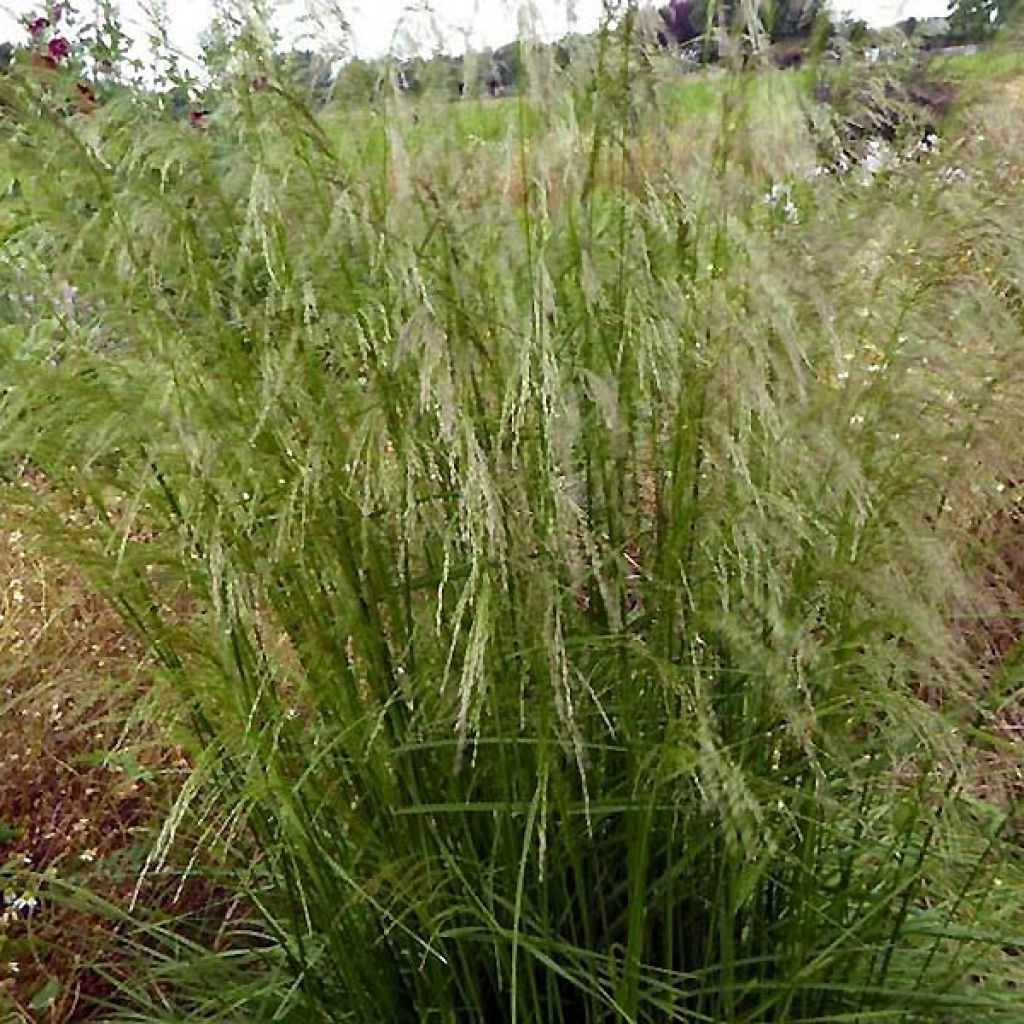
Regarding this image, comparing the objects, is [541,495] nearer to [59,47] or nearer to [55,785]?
[55,785]

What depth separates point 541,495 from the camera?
137 cm

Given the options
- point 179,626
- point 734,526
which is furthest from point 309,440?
point 734,526

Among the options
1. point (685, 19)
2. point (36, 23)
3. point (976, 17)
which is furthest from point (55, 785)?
point (976, 17)

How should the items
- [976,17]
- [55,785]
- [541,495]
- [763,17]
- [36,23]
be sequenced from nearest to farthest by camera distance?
[541,495], [763,17], [976,17], [36,23], [55,785]

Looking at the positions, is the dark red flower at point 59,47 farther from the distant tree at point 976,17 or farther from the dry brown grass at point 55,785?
the distant tree at point 976,17

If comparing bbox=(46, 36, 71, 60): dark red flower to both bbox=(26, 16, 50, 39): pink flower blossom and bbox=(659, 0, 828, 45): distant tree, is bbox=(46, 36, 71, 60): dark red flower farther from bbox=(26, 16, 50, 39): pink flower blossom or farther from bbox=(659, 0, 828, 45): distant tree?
bbox=(659, 0, 828, 45): distant tree

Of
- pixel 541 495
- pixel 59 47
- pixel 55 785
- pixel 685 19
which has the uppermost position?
pixel 685 19

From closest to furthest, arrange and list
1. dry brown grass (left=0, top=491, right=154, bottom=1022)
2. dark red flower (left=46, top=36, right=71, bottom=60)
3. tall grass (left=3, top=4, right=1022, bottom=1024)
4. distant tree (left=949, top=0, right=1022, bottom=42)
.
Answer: tall grass (left=3, top=4, right=1022, bottom=1024) < distant tree (left=949, top=0, right=1022, bottom=42) < dry brown grass (left=0, top=491, right=154, bottom=1022) < dark red flower (left=46, top=36, right=71, bottom=60)

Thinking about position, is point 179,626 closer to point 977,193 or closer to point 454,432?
point 454,432

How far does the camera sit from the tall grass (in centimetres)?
138

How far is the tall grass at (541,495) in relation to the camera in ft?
4.51

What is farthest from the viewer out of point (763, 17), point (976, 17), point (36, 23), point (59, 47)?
point (59, 47)

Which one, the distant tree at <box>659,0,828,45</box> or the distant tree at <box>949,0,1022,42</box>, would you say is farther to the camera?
the distant tree at <box>949,0,1022,42</box>

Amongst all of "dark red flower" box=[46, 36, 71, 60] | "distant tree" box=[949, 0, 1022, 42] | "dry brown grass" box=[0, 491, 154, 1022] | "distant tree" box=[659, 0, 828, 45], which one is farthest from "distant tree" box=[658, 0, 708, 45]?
"dark red flower" box=[46, 36, 71, 60]
